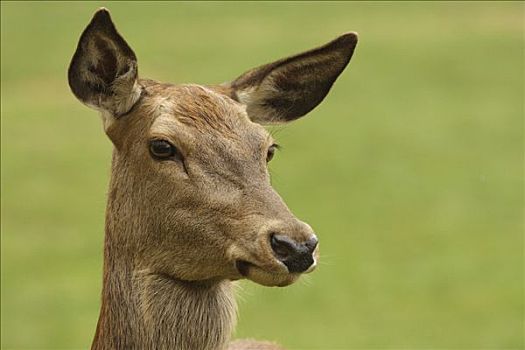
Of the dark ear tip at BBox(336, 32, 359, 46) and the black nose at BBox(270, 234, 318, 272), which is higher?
A: the dark ear tip at BBox(336, 32, 359, 46)

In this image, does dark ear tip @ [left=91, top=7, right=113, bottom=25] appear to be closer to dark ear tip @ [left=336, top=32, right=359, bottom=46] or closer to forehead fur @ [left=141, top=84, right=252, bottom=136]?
forehead fur @ [left=141, top=84, right=252, bottom=136]

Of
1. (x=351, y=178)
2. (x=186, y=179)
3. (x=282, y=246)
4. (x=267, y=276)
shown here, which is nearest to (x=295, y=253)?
(x=282, y=246)

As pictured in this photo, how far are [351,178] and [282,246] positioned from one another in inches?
864

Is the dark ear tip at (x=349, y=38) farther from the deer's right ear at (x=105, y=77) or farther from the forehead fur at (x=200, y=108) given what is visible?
the deer's right ear at (x=105, y=77)

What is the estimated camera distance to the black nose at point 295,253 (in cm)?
678

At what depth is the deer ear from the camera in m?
8.19

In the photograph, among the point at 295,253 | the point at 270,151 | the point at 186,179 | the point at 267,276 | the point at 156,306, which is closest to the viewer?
the point at 295,253

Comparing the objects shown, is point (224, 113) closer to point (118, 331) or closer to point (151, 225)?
point (151, 225)

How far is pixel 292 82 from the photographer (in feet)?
27.4

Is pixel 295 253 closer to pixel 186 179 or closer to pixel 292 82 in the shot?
pixel 186 179

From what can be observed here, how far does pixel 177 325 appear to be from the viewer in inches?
294

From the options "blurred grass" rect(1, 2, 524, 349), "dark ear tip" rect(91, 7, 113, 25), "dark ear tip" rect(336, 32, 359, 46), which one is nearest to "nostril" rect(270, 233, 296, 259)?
"dark ear tip" rect(91, 7, 113, 25)

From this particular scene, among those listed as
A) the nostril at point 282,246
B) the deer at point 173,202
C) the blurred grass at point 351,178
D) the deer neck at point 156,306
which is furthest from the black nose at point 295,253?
the blurred grass at point 351,178

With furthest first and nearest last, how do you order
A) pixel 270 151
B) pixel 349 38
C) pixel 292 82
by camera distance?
pixel 292 82 < pixel 349 38 < pixel 270 151
